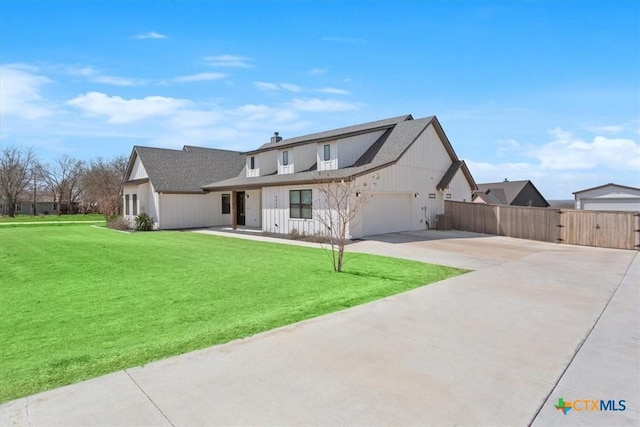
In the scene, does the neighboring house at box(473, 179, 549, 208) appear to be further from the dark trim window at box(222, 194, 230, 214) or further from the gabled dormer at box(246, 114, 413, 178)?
the dark trim window at box(222, 194, 230, 214)

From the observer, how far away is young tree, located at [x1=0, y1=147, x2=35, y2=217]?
177 ft

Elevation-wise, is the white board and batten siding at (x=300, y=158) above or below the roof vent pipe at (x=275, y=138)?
below

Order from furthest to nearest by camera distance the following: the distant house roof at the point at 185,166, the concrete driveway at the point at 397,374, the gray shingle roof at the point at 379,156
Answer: the distant house roof at the point at 185,166 < the gray shingle roof at the point at 379,156 < the concrete driveway at the point at 397,374

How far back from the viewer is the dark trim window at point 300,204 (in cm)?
1828

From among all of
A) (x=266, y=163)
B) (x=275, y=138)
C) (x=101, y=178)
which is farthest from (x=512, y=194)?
(x=101, y=178)

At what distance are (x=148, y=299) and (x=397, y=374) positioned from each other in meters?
4.91

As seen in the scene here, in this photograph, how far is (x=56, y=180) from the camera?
199 ft

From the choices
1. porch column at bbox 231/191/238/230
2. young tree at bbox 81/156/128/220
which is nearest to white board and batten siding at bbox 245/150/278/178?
porch column at bbox 231/191/238/230

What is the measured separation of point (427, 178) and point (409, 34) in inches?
405

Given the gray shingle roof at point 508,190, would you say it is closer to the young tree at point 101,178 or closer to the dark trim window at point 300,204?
the dark trim window at point 300,204

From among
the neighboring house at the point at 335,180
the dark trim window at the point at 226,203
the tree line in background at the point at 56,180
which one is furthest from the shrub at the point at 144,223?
the tree line in background at the point at 56,180

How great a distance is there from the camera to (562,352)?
4.37 metres

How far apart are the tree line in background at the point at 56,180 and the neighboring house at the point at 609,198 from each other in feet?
172

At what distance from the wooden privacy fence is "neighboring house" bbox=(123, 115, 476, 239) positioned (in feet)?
7.67
